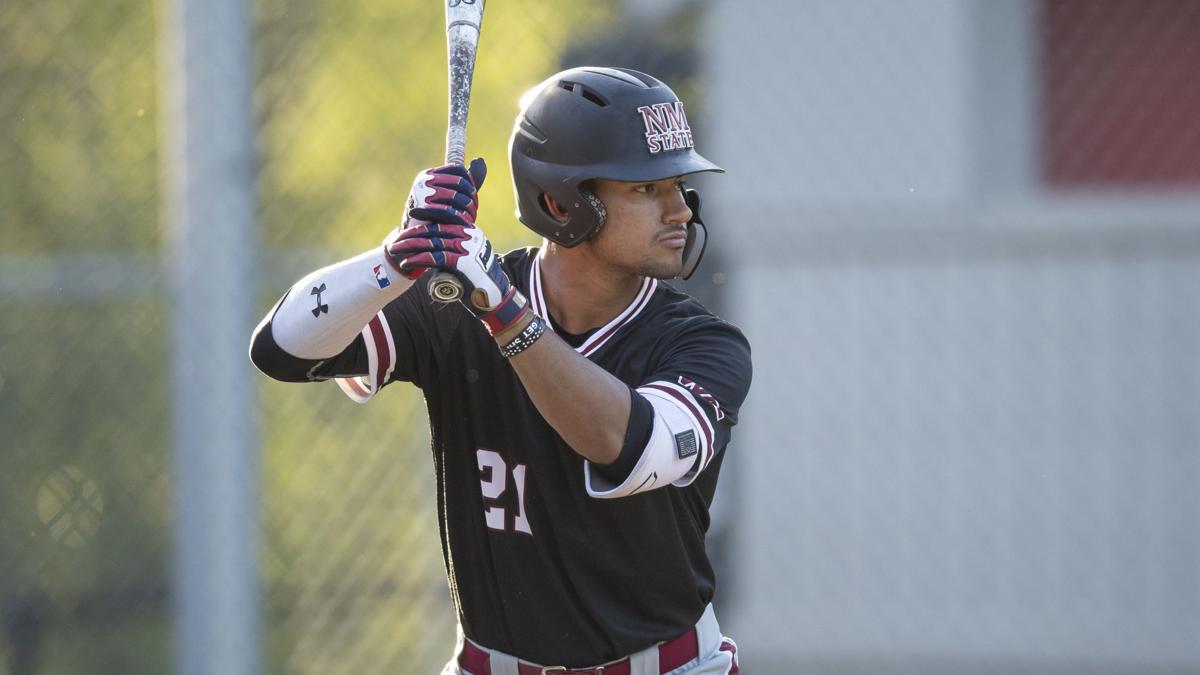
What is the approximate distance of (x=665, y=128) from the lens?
2.78 m

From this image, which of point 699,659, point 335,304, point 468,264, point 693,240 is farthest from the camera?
point 699,659

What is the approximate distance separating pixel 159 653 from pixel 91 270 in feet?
4.31

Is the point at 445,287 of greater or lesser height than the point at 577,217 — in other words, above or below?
below

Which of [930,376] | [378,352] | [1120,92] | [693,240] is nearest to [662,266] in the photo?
[693,240]

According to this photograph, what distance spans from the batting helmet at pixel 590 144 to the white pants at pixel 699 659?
795 millimetres

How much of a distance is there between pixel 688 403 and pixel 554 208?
0.50 m

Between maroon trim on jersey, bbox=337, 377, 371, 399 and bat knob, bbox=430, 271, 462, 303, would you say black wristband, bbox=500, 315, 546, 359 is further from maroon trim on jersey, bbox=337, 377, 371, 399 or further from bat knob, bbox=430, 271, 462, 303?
maroon trim on jersey, bbox=337, 377, 371, 399

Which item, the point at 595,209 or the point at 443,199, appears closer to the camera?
the point at 443,199

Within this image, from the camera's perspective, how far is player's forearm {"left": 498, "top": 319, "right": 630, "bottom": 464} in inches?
95.3

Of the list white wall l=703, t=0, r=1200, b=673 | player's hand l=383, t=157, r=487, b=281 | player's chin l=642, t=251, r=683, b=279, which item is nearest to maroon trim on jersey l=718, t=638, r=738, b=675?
player's chin l=642, t=251, r=683, b=279

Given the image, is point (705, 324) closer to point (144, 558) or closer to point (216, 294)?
point (216, 294)

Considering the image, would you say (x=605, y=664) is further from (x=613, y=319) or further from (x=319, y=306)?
(x=319, y=306)

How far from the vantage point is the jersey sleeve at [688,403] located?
2514mm

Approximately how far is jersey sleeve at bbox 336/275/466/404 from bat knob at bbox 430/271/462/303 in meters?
0.36
